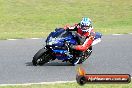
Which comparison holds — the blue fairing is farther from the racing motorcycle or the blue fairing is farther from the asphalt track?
the asphalt track

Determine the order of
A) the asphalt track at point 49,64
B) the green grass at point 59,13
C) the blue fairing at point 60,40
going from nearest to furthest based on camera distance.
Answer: the asphalt track at point 49,64, the blue fairing at point 60,40, the green grass at point 59,13

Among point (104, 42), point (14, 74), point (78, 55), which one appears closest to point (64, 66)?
point (78, 55)

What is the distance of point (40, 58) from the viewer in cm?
1387

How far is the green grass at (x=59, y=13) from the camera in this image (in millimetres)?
A: 29281

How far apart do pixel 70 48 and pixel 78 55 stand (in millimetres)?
339

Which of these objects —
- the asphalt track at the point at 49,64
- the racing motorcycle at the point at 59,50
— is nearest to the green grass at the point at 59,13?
the asphalt track at the point at 49,64

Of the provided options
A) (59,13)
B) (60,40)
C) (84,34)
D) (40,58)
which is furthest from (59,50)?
(59,13)

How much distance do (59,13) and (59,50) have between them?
759 inches

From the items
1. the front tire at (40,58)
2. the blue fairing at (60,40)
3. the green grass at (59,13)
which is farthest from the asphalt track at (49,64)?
the green grass at (59,13)

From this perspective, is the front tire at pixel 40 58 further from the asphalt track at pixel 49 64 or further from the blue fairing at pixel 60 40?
the blue fairing at pixel 60 40

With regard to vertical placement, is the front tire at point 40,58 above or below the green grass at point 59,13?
above

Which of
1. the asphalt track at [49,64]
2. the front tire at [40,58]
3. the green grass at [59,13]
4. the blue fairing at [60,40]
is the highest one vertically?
the blue fairing at [60,40]

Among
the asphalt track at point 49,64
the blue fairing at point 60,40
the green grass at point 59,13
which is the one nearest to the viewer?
the asphalt track at point 49,64

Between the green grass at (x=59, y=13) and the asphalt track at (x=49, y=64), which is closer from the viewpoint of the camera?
the asphalt track at (x=49, y=64)
